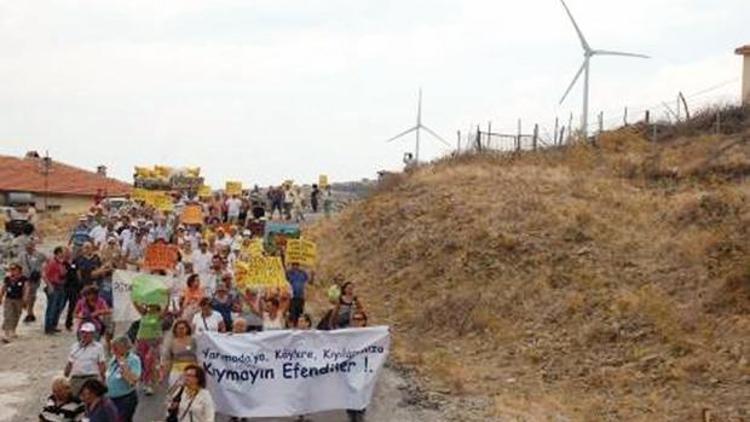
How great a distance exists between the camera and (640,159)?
34906 mm

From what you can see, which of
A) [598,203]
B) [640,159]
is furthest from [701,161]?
[598,203]

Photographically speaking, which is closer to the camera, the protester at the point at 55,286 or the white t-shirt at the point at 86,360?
the white t-shirt at the point at 86,360

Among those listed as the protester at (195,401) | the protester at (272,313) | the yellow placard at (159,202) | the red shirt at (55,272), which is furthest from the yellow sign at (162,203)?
the protester at (195,401)

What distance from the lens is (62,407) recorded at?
10047 mm

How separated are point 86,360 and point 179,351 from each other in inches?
46.9

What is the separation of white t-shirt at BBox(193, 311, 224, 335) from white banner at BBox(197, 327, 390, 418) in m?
0.27

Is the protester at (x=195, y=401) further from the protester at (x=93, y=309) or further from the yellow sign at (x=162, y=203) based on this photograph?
the yellow sign at (x=162, y=203)

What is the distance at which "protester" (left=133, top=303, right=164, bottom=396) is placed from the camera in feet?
44.9

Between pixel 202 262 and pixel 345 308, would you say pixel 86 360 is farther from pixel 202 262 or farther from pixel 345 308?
pixel 202 262

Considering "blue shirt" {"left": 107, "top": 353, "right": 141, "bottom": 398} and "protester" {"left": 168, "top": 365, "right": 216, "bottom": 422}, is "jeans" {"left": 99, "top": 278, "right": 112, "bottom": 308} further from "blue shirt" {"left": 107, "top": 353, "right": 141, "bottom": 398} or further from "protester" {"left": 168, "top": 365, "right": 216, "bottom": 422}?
"protester" {"left": 168, "top": 365, "right": 216, "bottom": 422}

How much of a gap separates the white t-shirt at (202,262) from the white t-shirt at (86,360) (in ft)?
22.0

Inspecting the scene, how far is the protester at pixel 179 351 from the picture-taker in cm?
1260

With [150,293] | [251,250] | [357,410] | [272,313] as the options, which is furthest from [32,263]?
[357,410]

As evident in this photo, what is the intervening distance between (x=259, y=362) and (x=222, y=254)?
239 inches
